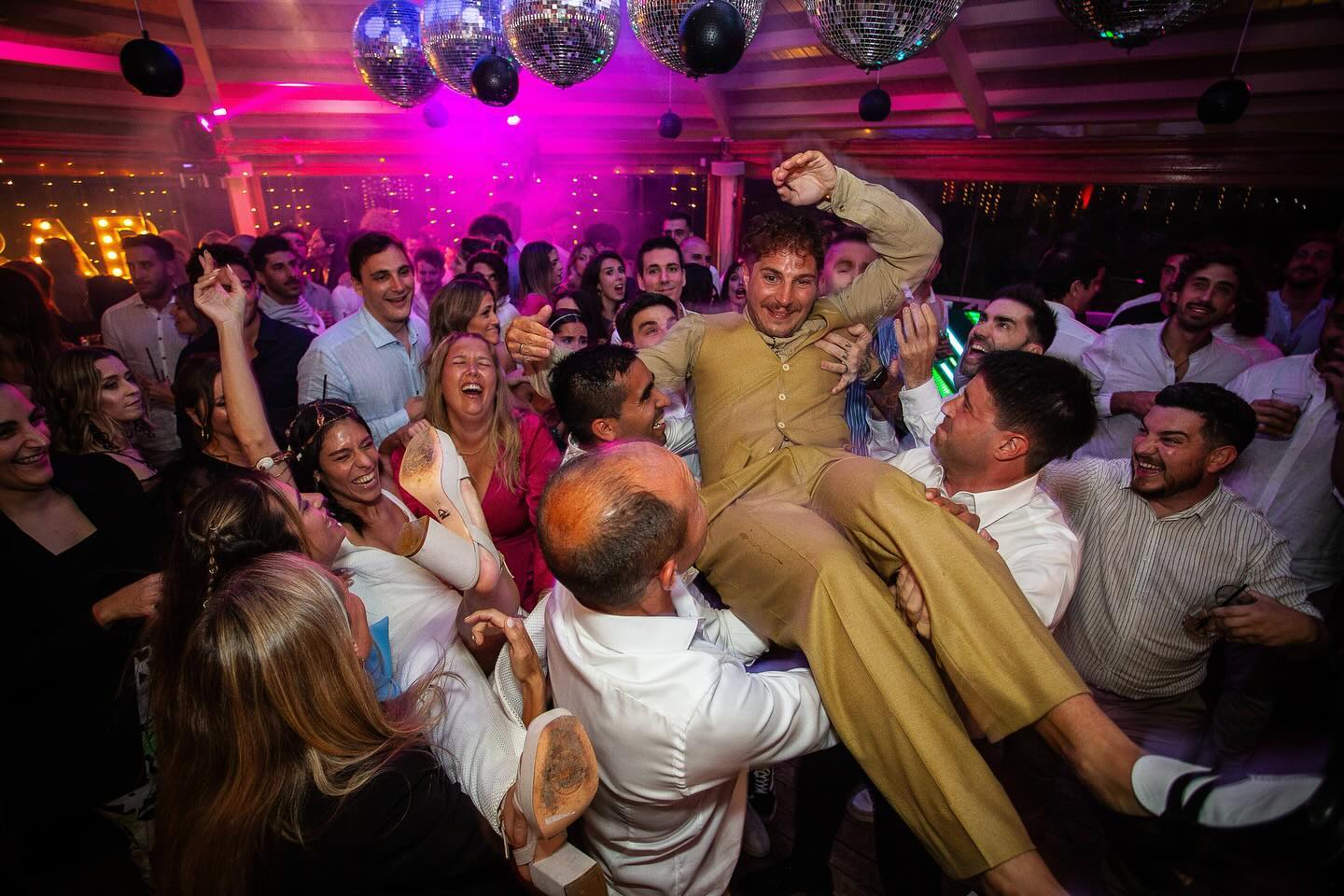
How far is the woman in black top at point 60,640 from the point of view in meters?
1.70

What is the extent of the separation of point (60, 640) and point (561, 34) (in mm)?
2755

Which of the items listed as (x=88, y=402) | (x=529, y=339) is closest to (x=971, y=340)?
(x=529, y=339)

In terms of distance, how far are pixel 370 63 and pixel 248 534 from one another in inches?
120

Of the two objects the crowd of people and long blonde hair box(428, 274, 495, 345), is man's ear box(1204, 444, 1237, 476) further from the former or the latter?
long blonde hair box(428, 274, 495, 345)

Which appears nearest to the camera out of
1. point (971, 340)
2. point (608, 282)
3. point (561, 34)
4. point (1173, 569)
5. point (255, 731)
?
point (255, 731)

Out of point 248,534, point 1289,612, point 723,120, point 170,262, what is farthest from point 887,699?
point 723,120

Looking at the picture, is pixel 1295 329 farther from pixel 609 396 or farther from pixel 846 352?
pixel 609 396

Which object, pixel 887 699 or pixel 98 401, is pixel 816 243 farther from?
A: pixel 98 401

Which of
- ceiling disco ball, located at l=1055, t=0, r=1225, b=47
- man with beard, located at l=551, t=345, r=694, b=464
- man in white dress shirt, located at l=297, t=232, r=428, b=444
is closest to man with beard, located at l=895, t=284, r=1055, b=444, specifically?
man with beard, located at l=551, t=345, r=694, b=464

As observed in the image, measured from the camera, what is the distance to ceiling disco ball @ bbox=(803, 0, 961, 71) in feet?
7.25

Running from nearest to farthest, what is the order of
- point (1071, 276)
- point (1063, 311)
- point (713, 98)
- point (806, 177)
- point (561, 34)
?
point (806, 177)
point (561, 34)
point (1063, 311)
point (1071, 276)
point (713, 98)

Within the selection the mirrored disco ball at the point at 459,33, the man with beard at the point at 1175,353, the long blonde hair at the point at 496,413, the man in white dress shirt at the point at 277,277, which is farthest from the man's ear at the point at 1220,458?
the man in white dress shirt at the point at 277,277

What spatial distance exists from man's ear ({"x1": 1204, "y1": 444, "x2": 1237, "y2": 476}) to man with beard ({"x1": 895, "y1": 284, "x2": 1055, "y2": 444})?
0.59 m

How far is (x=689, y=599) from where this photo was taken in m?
1.49
